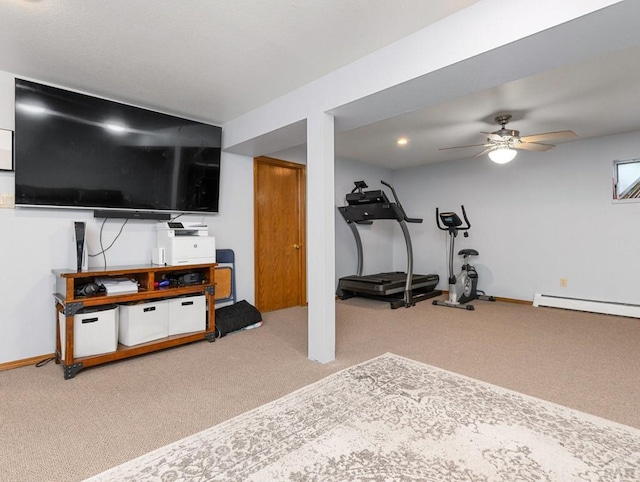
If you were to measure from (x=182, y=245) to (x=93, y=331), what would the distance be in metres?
1.02

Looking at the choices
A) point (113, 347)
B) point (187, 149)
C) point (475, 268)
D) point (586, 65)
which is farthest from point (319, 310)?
point (475, 268)

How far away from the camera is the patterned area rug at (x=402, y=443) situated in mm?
1468

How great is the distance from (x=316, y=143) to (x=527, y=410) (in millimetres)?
2347

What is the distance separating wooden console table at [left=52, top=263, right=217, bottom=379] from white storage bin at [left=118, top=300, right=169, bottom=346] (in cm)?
5

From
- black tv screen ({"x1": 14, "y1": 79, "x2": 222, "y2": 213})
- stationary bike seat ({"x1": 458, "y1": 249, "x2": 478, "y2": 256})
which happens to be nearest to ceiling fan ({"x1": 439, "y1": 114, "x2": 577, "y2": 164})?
stationary bike seat ({"x1": 458, "y1": 249, "x2": 478, "y2": 256})

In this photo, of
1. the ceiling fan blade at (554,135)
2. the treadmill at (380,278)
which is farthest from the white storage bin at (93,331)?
the ceiling fan blade at (554,135)

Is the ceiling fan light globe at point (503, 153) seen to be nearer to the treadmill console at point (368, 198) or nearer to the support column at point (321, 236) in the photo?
the treadmill console at point (368, 198)

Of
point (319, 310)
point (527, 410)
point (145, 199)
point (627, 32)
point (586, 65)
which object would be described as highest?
point (586, 65)

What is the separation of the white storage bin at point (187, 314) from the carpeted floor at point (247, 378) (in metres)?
0.18

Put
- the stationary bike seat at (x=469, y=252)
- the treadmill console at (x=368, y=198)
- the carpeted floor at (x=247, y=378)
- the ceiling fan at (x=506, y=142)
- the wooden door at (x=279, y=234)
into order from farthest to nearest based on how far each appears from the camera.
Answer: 1. the stationary bike seat at (x=469, y=252)
2. the treadmill console at (x=368, y=198)
3. the wooden door at (x=279, y=234)
4. the ceiling fan at (x=506, y=142)
5. the carpeted floor at (x=247, y=378)

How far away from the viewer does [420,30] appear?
7.06 feet

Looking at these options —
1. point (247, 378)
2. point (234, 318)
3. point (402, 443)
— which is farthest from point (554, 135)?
point (234, 318)

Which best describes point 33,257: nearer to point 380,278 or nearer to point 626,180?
point 380,278

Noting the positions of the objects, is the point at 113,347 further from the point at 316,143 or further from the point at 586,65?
the point at 586,65
